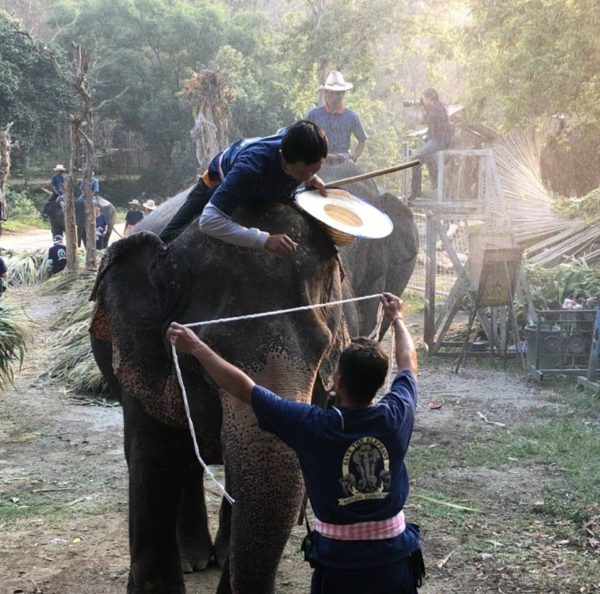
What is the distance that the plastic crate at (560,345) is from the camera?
397 inches

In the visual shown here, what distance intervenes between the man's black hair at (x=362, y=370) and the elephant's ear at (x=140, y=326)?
1.25m

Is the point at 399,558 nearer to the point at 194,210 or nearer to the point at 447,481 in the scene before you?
the point at 194,210

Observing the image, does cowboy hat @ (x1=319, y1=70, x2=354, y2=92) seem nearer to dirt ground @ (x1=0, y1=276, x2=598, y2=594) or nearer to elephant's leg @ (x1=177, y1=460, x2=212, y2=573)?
dirt ground @ (x1=0, y1=276, x2=598, y2=594)

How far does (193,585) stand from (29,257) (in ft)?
47.4

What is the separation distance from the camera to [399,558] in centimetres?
298

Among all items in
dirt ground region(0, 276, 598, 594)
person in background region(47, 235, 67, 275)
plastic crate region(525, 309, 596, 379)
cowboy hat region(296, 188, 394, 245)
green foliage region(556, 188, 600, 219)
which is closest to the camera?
cowboy hat region(296, 188, 394, 245)

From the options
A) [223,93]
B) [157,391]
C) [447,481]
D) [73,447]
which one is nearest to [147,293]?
[157,391]

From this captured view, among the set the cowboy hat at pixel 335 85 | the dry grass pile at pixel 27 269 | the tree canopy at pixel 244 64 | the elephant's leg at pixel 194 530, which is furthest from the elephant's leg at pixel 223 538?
the dry grass pile at pixel 27 269

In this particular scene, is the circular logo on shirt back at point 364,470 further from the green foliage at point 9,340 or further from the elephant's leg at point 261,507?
the green foliage at point 9,340

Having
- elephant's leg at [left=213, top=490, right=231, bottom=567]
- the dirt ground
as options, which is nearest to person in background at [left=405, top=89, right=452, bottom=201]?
the dirt ground

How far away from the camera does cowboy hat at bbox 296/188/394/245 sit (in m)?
3.93

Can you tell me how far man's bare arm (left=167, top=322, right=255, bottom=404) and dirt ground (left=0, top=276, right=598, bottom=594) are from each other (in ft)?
7.57

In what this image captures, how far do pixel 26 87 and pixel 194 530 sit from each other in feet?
103

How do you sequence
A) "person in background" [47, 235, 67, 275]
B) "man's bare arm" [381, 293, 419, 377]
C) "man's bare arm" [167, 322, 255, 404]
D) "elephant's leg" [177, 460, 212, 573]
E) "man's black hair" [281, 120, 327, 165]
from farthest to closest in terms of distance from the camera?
"person in background" [47, 235, 67, 275], "elephant's leg" [177, 460, 212, 573], "man's black hair" [281, 120, 327, 165], "man's bare arm" [381, 293, 419, 377], "man's bare arm" [167, 322, 255, 404]
